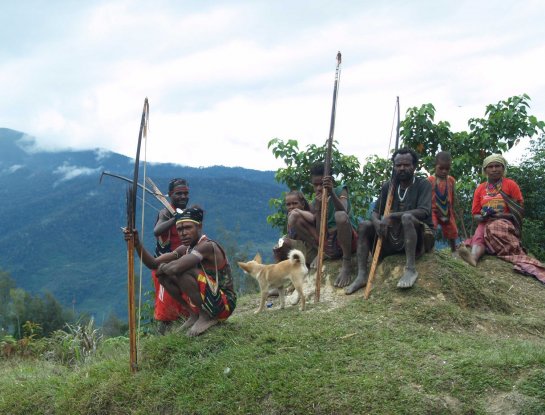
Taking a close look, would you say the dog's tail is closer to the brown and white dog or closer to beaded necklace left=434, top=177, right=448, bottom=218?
the brown and white dog

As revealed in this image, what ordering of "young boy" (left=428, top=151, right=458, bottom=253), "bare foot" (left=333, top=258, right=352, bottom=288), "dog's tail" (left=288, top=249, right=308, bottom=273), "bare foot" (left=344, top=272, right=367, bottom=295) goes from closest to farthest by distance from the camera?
"dog's tail" (left=288, top=249, right=308, bottom=273) → "bare foot" (left=344, top=272, right=367, bottom=295) → "bare foot" (left=333, top=258, right=352, bottom=288) → "young boy" (left=428, top=151, right=458, bottom=253)

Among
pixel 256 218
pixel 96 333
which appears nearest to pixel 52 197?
pixel 256 218

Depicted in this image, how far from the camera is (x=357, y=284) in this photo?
826 cm

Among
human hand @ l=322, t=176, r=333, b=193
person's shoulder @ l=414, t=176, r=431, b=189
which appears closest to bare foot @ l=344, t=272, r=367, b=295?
human hand @ l=322, t=176, r=333, b=193

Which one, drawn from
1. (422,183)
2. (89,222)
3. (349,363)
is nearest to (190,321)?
(349,363)

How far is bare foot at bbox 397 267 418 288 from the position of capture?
25.2 ft

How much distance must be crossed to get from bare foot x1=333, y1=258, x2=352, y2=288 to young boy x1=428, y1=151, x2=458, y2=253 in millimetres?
1710

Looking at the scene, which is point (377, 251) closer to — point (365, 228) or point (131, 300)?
point (365, 228)

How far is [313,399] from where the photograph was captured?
530 centimetres

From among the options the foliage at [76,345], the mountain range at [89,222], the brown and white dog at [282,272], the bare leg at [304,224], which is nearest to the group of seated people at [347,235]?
the bare leg at [304,224]

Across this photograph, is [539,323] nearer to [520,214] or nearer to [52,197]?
[520,214]

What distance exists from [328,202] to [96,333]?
418 cm

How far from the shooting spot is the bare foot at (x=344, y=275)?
8.52 metres

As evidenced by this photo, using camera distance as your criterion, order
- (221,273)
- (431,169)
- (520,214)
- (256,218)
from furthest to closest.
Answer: (256,218)
(431,169)
(520,214)
(221,273)
